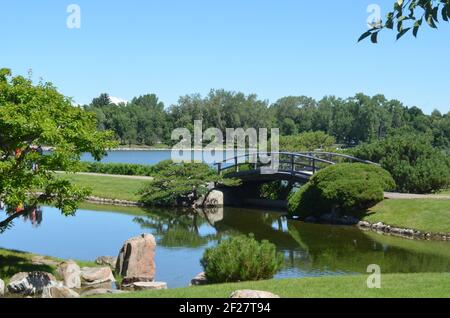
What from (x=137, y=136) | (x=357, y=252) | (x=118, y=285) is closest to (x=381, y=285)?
(x=118, y=285)

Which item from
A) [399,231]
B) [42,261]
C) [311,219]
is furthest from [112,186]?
[42,261]

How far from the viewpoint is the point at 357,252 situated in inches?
858

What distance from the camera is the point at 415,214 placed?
27125 millimetres

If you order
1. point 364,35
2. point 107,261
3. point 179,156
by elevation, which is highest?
point 364,35

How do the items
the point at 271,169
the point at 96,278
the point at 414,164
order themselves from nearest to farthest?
1. the point at 96,278
2. the point at 414,164
3. the point at 271,169

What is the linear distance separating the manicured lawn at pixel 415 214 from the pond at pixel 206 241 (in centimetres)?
151

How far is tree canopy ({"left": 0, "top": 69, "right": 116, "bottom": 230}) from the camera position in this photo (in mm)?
13406

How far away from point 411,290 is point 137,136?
362 ft

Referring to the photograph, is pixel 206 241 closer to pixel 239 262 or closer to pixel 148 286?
pixel 148 286

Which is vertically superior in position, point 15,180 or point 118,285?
point 15,180

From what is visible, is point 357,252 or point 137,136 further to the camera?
point 137,136

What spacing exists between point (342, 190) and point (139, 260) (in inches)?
575

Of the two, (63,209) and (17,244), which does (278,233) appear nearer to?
(17,244)

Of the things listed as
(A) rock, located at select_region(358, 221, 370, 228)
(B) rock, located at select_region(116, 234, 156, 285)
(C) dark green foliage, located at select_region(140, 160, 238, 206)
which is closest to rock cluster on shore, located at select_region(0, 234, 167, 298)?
(B) rock, located at select_region(116, 234, 156, 285)
